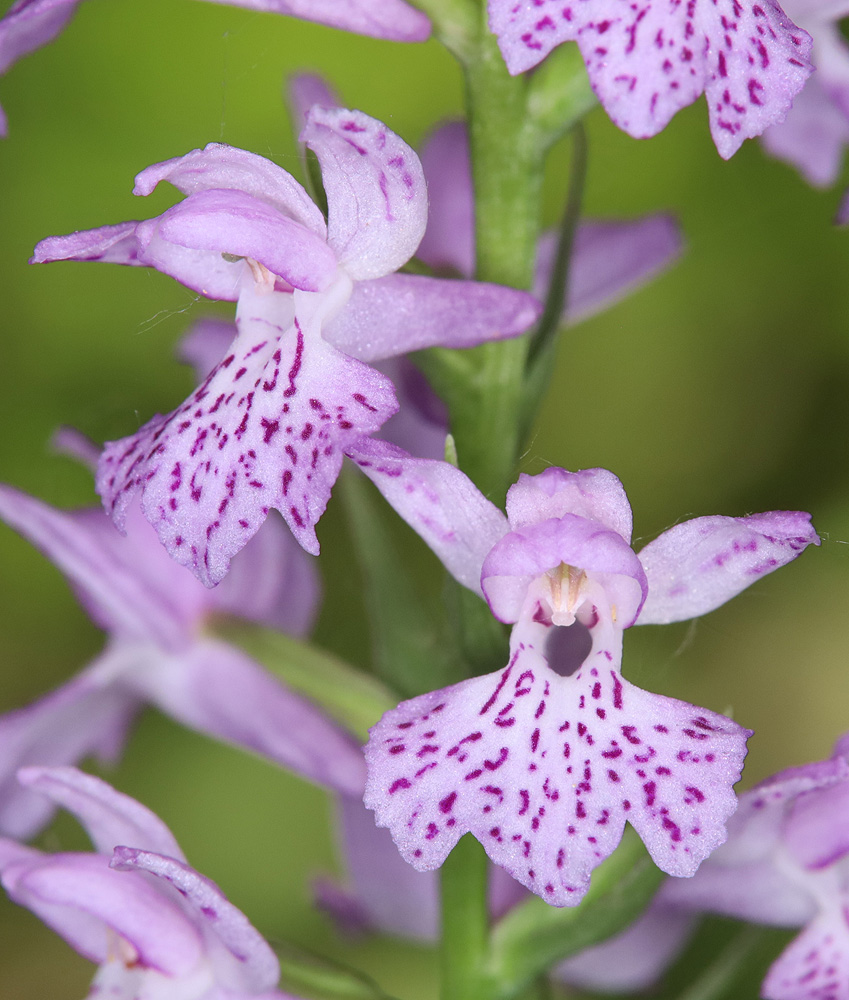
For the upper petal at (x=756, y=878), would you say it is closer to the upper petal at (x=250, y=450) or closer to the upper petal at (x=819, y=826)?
the upper petal at (x=819, y=826)

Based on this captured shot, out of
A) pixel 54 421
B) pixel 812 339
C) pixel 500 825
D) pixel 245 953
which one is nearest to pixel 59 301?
pixel 54 421

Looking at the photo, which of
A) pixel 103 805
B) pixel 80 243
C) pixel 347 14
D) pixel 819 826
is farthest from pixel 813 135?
pixel 103 805

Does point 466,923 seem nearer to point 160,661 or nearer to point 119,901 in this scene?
point 119,901

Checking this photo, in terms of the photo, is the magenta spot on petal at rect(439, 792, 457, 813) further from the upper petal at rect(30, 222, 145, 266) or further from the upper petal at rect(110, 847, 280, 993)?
the upper petal at rect(30, 222, 145, 266)

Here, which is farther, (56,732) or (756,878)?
(56,732)

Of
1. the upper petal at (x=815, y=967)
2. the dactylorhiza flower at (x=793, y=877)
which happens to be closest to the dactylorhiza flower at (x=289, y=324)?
the dactylorhiza flower at (x=793, y=877)

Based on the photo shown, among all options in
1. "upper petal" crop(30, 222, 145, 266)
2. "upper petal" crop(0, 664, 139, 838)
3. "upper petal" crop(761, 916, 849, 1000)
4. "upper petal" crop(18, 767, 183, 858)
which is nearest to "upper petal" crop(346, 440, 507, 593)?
"upper petal" crop(30, 222, 145, 266)
